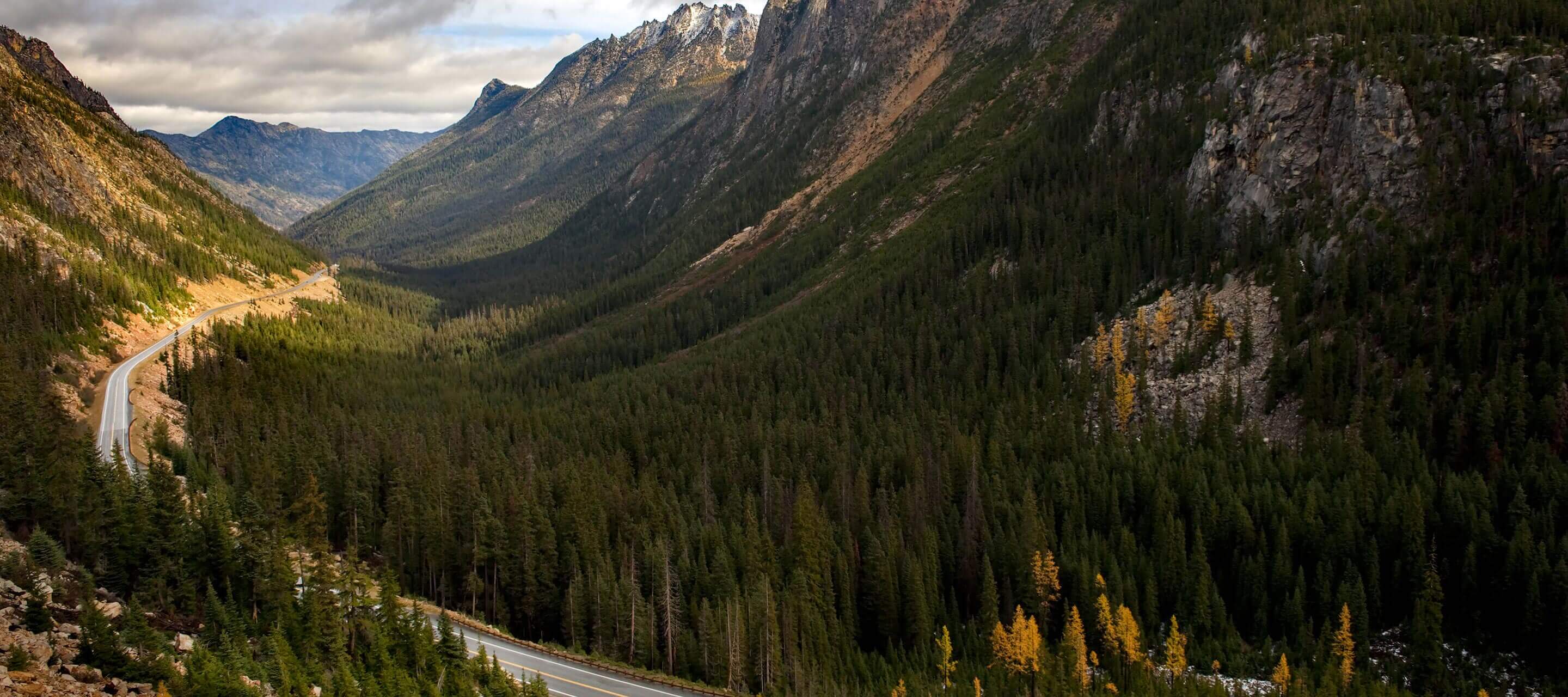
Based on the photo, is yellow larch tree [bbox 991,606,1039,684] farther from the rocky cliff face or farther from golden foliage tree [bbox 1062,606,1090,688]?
the rocky cliff face

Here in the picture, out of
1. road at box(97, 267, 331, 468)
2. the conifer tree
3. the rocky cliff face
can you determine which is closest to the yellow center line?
road at box(97, 267, 331, 468)

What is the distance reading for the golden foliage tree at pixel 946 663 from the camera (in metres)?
71.0

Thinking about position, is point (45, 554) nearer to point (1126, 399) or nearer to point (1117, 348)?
point (1126, 399)

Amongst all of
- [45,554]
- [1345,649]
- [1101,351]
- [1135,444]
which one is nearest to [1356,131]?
[1101,351]

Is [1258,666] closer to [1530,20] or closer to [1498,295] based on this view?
[1498,295]

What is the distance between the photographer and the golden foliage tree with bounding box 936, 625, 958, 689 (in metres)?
71.0

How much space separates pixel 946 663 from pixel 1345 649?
29505 mm

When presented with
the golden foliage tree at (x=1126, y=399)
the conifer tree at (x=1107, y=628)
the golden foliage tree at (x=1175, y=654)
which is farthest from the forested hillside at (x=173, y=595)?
the golden foliage tree at (x=1126, y=399)

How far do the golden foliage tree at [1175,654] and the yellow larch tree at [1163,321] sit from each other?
56.2m

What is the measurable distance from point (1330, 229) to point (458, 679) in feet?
363

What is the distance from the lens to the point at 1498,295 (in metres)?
93.2

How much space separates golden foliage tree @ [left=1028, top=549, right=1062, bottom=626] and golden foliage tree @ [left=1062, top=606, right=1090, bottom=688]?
6192mm

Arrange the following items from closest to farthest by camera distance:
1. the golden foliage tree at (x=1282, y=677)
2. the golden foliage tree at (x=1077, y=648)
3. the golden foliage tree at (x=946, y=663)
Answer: the golden foliage tree at (x=1282, y=677), the golden foliage tree at (x=1077, y=648), the golden foliage tree at (x=946, y=663)

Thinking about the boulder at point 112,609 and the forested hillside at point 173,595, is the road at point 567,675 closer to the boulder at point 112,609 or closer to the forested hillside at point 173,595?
the forested hillside at point 173,595
